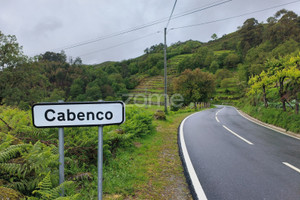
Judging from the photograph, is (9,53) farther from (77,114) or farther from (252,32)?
(252,32)

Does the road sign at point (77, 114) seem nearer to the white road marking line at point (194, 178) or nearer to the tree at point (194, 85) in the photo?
the white road marking line at point (194, 178)

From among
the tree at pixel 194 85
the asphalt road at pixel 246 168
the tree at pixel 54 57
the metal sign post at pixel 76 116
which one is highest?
the tree at pixel 54 57

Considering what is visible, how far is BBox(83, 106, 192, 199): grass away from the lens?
10.2 feet

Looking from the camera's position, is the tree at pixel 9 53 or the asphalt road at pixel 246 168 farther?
the tree at pixel 9 53

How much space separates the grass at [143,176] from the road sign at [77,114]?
176cm

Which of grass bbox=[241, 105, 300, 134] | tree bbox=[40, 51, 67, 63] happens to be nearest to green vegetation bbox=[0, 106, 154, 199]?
grass bbox=[241, 105, 300, 134]

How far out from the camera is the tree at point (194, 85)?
37041 millimetres

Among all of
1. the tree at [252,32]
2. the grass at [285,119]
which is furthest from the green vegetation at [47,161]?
the tree at [252,32]

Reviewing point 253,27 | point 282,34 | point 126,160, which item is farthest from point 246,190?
point 253,27

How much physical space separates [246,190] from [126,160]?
290cm

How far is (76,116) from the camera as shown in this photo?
1701 millimetres

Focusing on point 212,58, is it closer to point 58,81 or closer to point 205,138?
point 58,81

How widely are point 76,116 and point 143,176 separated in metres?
2.70

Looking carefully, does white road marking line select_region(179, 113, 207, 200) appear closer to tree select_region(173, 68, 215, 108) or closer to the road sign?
the road sign
